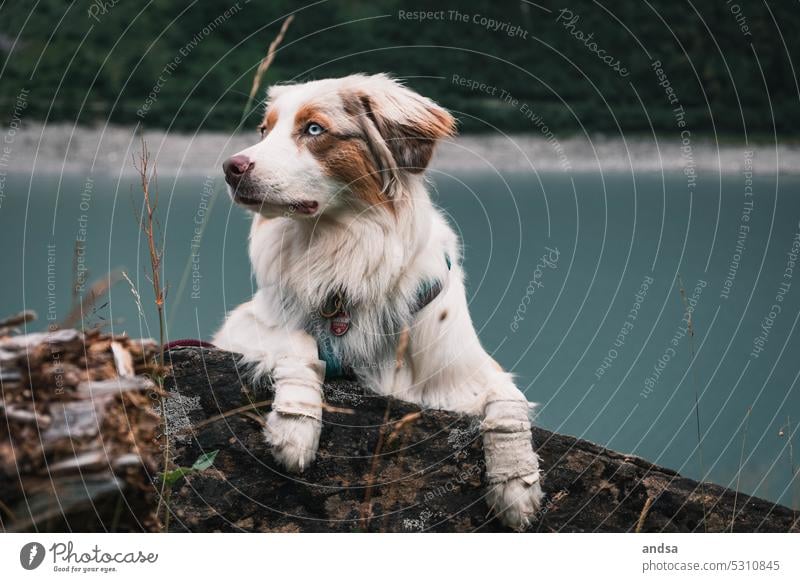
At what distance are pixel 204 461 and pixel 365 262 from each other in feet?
3.94

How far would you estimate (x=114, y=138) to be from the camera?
18062mm

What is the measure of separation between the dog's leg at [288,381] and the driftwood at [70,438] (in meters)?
0.62

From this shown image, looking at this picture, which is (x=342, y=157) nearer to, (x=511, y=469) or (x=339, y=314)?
(x=339, y=314)

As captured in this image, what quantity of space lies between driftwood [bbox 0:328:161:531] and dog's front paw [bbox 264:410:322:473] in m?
0.60

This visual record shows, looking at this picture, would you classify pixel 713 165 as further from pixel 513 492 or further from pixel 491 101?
pixel 513 492

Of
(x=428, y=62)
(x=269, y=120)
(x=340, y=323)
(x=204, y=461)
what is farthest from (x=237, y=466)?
(x=428, y=62)

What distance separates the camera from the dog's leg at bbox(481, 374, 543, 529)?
3748mm

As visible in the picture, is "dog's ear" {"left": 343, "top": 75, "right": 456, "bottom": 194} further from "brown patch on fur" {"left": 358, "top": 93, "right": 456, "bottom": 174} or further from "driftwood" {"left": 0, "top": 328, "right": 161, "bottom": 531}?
"driftwood" {"left": 0, "top": 328, "right": 161, "bottom": 531}

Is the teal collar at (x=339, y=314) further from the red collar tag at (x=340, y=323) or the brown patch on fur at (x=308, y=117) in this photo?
the brown patch on fur at (x=308, y=117)

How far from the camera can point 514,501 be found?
3742mm

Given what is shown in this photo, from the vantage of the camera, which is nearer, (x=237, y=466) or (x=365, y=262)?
(x=237, y=466)

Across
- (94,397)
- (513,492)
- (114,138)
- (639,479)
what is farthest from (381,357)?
(114,138)

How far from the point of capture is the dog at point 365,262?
4016 millimetres

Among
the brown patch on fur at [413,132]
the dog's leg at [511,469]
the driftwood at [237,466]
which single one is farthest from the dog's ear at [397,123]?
the dog's leg at [511,469]
